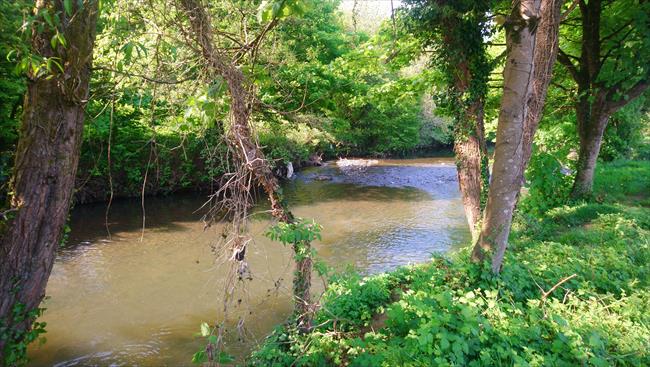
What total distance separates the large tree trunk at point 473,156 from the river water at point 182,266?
2.71m

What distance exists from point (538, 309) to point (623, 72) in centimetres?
782

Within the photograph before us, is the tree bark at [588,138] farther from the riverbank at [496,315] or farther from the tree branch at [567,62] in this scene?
the riverbank at [496,315]

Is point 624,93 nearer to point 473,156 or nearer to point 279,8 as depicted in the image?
point 473,156

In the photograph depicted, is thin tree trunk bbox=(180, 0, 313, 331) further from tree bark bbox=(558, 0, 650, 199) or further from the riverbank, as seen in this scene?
tree bark bbox=(558, 0, 650, 199)

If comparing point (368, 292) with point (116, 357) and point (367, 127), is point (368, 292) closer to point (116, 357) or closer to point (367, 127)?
point (116, 357)

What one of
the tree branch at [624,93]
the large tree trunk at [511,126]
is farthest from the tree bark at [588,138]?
the large tree trunk at [511,126]

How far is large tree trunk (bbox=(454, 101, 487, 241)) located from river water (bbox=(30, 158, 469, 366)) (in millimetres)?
2705

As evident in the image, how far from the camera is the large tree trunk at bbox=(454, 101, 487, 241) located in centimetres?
747

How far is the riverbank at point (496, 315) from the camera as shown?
3271 millimetres

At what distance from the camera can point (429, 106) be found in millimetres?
35656

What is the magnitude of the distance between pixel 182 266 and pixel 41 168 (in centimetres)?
618

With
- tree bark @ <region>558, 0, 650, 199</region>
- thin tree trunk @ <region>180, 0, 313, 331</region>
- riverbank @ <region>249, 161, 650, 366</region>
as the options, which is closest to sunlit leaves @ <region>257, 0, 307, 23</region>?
thin tree trunk @ <region>180, 0, 313, 331</region>

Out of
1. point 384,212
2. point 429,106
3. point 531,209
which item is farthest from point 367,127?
point 531,209

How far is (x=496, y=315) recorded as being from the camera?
372 cm
